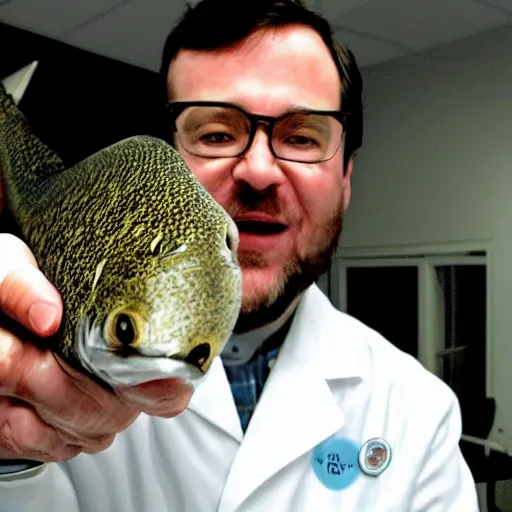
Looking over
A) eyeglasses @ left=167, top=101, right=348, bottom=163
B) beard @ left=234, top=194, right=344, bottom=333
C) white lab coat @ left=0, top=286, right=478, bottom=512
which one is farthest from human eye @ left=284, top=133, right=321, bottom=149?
white lab coat @ left=0, top=286, right=478, bottom=512

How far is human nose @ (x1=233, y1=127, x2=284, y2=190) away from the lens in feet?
1.63

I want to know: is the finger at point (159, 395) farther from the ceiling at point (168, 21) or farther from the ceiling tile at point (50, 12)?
the ceiling tile at point (50, 12)

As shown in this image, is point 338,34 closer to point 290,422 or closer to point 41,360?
point 290,422

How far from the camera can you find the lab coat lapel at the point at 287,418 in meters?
0.63

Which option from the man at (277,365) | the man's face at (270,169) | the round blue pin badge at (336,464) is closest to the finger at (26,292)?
the man at (277,365)

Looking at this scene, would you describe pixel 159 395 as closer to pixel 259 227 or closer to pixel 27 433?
pixel 27 433

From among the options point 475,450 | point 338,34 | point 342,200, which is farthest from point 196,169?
point 475,450

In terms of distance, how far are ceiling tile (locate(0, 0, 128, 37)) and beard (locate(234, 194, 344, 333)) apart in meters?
1.48

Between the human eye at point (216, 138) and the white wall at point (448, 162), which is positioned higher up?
the white wall at point (448, 162)

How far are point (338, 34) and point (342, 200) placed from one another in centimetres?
162

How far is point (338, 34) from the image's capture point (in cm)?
217

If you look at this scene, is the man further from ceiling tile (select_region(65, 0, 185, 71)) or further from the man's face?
ceiling tile (select_region(65, 0, 185, 71))

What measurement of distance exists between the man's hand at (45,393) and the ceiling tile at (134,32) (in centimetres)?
176

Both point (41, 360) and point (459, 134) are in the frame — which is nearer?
point (41, 360)
